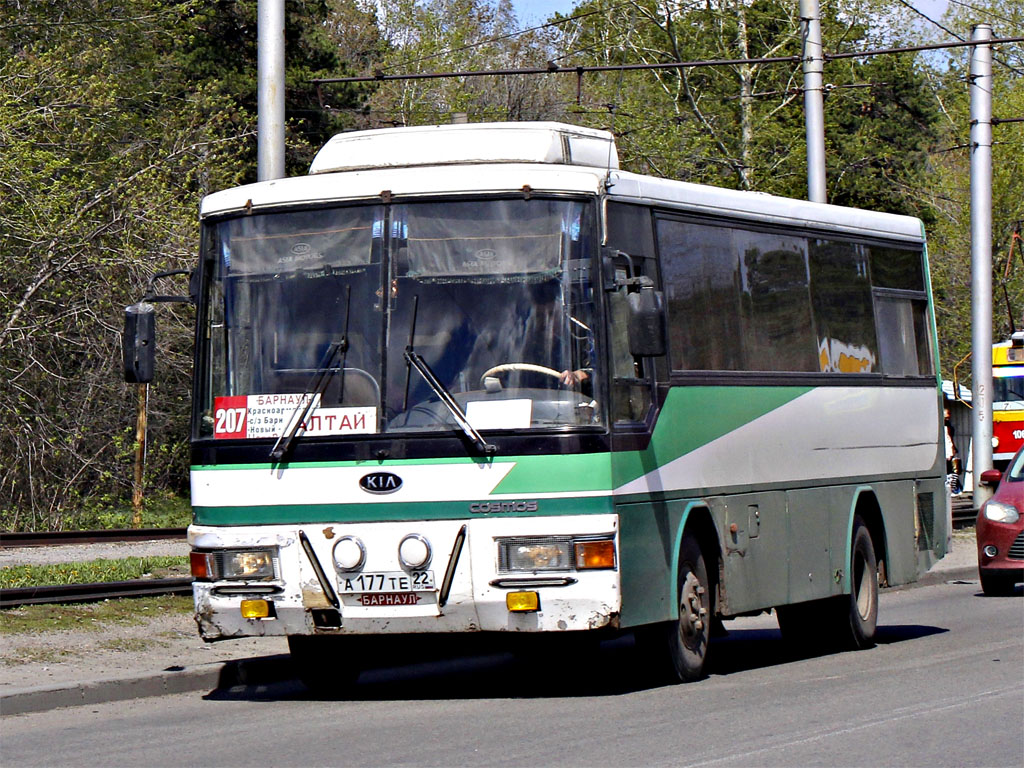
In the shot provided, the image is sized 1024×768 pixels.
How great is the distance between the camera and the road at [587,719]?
827 centimetres

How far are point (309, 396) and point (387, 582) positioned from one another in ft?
3.94

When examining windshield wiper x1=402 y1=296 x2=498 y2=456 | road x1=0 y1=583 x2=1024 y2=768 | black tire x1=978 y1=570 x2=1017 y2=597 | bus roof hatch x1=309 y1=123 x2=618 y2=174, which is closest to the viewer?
road x1=0 y1=583 x2=1024 y2=768

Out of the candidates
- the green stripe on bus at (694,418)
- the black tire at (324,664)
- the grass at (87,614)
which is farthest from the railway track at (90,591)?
the green stripe on bus at (694,418)

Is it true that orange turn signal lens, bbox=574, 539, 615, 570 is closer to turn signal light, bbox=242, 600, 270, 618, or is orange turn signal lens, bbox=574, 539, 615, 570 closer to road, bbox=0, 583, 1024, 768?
road, bbox=0, 583, 1024, 768

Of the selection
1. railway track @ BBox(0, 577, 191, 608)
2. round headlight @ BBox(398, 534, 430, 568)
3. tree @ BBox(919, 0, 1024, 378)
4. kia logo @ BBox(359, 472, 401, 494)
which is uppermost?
tree @ BBox(919, 0, 1024, 378)

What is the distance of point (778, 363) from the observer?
41.3 feet

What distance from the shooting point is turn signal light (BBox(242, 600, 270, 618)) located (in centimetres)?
1029

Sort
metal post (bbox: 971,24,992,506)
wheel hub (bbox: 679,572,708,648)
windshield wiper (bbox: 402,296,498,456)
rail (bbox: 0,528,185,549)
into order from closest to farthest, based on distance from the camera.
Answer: windshield wiper (bbox: 402,296,498,456)
wheel hub (bbox: 679,572,708,648)
rail (bbox: 0,528,185,549)
metal post (bbox: 971,24,992,506)

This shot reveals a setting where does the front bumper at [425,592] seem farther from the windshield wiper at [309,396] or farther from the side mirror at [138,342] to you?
the side mirror at [138,342]

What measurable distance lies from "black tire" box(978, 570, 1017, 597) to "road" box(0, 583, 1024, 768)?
5.12 meters

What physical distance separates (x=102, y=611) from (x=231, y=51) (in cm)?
3300

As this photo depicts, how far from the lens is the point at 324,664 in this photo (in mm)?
11391

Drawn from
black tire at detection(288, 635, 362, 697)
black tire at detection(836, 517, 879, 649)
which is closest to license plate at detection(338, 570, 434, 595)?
black tire at detection(288, 635, 362, 697)

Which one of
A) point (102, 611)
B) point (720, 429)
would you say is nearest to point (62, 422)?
point (102, 611)
